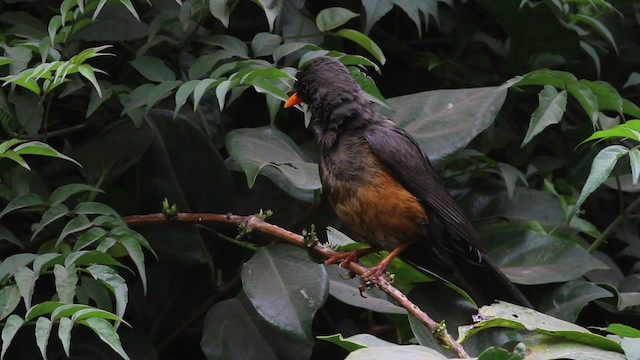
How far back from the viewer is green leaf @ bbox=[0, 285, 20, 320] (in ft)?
7.54

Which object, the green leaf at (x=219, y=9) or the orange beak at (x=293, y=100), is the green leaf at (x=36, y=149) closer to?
the green leaf at (x=219, y=9)

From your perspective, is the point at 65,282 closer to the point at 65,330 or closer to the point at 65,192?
the point at 65,330

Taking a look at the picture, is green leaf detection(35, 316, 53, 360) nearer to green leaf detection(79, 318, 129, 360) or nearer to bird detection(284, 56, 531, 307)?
green leaf detection(79, 318, 129, 360)

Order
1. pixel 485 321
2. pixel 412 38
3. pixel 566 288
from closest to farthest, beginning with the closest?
1. pixel 485 321
2. pixel 566 288
3. pixel 412 38

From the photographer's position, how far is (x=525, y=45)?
3859 millimetres

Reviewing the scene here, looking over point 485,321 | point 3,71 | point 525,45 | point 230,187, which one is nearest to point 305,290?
point 230,187

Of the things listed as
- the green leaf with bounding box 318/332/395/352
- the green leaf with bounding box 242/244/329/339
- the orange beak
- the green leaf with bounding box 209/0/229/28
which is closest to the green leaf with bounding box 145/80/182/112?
the green leaf with bounding box 209/0/229/28

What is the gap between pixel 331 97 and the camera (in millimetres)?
3076

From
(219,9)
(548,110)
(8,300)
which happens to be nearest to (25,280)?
(8,300)

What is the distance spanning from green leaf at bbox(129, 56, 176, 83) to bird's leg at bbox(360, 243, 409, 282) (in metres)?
0.87

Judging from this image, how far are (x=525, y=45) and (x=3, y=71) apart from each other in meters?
2.09

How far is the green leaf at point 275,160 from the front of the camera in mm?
2842

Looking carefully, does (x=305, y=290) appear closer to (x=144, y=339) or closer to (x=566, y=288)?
(x=144, y=339)

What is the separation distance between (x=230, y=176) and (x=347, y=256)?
544 millimetres
